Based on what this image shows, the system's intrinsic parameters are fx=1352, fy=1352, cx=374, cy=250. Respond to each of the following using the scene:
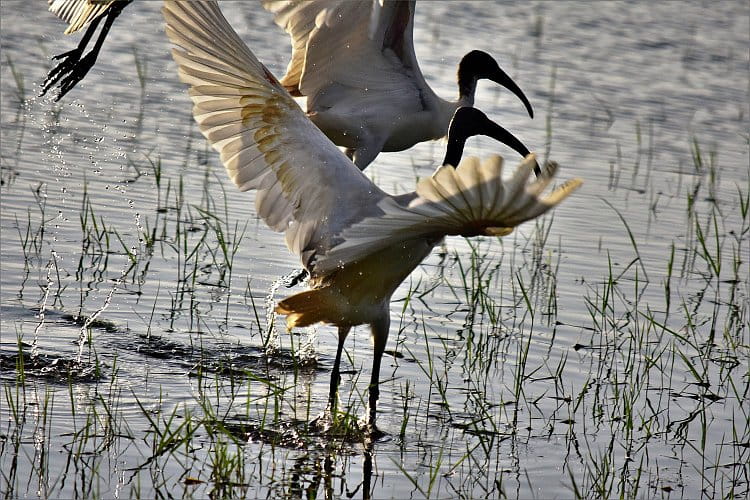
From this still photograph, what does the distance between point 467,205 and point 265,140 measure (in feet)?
4.34

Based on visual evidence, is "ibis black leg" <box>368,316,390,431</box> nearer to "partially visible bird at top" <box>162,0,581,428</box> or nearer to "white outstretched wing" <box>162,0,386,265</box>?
"partially visible bird at top" <box>162,0,581,428</box>

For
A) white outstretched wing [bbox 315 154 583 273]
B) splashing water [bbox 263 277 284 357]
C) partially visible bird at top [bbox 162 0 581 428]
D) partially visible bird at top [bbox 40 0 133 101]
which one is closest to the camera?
white outstretched wing [bbox 315 154 583 273]

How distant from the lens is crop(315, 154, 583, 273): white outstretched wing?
12.3 feet

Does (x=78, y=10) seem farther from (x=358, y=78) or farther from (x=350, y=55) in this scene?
(x=358, y=78)

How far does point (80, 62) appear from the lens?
6.69 m

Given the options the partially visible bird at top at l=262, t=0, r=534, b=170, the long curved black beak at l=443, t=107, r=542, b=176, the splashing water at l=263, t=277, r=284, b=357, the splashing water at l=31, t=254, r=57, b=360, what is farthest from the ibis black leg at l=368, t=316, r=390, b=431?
the partially visible bird at top at l=262, t=0, r=534, b=170

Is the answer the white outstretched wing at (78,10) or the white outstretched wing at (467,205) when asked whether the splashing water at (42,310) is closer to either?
the white outstretched wing at (78,10)

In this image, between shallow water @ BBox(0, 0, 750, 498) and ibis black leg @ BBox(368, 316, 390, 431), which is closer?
shallow water @ BBox(0, 0, 750, 498)

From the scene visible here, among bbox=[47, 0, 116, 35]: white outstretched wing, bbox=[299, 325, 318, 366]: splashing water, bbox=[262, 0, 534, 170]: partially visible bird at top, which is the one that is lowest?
bbox=[299, 325, 318, 366]: splashing water

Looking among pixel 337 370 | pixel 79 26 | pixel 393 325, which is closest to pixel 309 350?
pixel 393 325

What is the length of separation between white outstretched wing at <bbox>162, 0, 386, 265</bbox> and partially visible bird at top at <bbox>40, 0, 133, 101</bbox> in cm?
149

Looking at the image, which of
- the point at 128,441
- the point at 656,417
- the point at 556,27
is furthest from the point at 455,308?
the point at 556,27

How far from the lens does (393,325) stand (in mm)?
6688

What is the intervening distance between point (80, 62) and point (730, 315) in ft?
11.7
